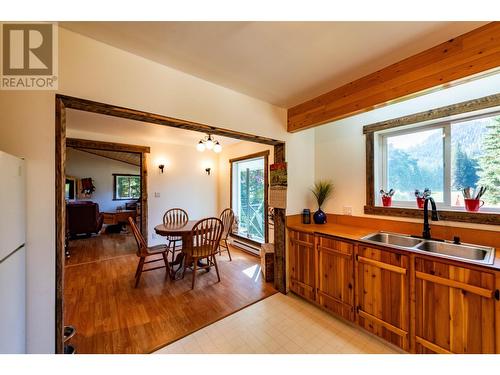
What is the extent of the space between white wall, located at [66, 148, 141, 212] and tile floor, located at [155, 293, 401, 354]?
25.5 feet

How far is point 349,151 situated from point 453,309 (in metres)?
1.77

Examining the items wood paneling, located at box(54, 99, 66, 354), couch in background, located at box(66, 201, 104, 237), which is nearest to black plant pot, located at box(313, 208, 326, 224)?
wood paneling, located at box(54, 99, 66, 354)

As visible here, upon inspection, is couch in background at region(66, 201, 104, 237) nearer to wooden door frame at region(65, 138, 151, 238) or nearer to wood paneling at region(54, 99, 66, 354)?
wooden door frame at region(65, 138, 151, 238)

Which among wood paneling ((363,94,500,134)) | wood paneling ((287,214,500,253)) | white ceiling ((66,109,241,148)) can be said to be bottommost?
wood paneling ((287,214,500,253))

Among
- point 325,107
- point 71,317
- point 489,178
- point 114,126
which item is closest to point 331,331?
point 489,178

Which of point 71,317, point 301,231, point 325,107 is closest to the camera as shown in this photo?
point 71,317

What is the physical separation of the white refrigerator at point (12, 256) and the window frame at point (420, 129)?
2934 mm

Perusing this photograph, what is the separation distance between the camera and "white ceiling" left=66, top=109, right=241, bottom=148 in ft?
9.77

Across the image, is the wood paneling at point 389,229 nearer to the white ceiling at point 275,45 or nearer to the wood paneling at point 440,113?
the wood paneling at point 440,113

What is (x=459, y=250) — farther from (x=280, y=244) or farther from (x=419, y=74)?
(x=280, y=244)

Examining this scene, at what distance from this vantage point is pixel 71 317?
205cm

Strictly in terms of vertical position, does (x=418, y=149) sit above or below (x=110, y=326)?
above

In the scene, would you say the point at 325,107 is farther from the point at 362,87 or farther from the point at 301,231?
the point at 301,231

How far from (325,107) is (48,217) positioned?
2536mm
